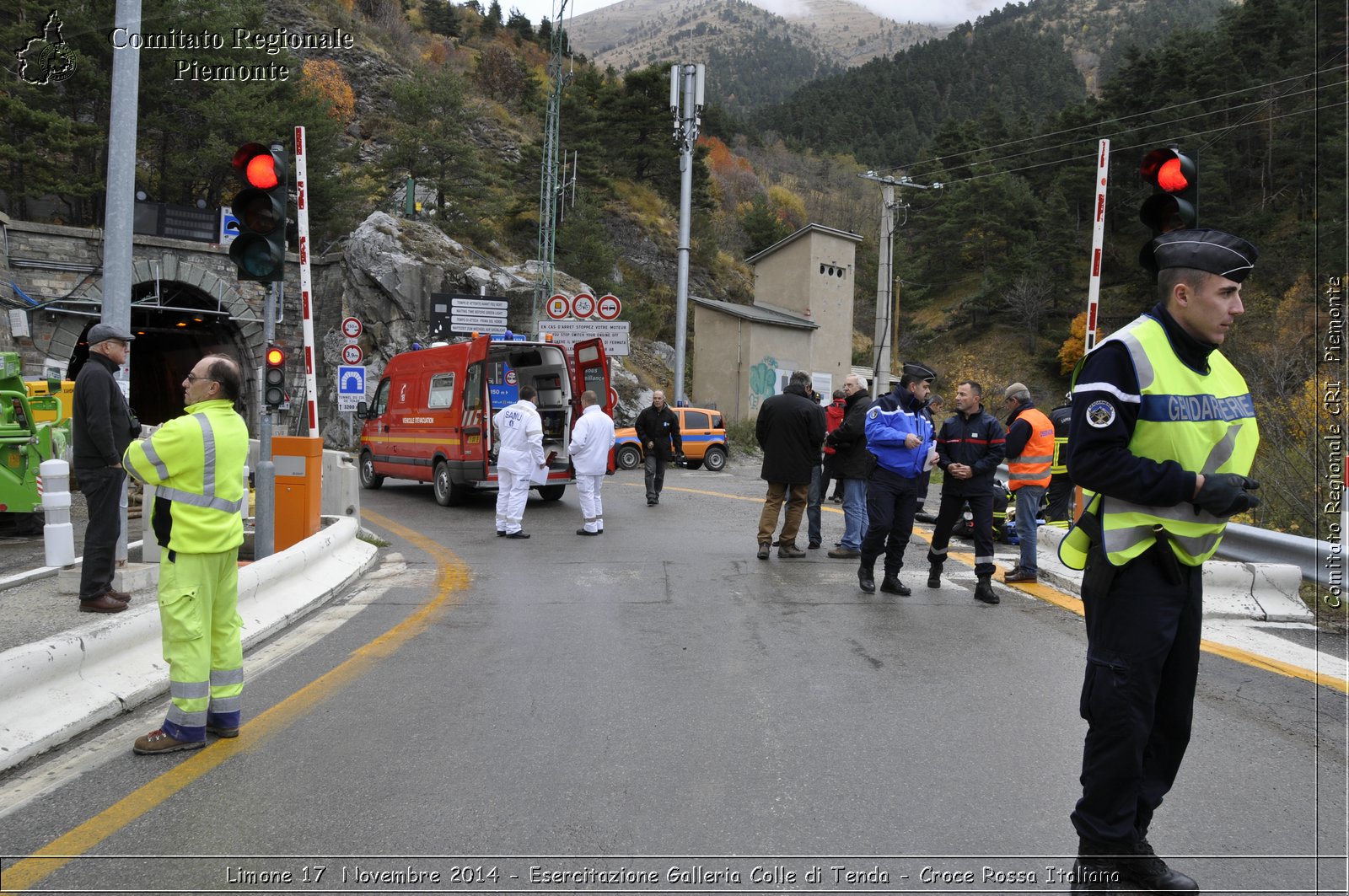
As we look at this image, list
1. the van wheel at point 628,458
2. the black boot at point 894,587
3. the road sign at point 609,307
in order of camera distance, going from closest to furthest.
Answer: the black boot at point 894,587 < the road sign at point 609,307 < the van wheel at point 628,458

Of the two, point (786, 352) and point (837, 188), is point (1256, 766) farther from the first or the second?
point (837, 188)

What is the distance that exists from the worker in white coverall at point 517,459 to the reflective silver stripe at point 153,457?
7675 millimetres

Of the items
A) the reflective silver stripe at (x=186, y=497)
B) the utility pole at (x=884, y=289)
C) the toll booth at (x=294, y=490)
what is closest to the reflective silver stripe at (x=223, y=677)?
the reflective silver stripe at (x=186, y=497)

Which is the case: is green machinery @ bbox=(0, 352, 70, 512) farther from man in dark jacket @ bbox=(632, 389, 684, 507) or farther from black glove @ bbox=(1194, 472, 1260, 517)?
black glove @ bbox=(1194, 472, 1260, 517)

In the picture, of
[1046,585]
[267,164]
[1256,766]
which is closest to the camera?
[1256,766]

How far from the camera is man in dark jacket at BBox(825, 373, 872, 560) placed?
419 inches

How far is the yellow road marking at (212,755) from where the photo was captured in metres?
3.28

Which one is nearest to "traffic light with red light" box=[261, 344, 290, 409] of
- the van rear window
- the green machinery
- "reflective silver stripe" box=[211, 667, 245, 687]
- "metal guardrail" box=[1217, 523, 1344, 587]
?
the green machinery

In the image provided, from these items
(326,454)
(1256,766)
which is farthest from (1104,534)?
(326,454)

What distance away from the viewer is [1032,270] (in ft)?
177

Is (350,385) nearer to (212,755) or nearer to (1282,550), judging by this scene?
(212,755)

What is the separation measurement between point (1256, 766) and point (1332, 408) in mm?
3093

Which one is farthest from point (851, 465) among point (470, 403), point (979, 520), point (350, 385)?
point (350, 385)

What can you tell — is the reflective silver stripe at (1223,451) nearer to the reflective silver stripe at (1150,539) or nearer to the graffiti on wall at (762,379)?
the reflective silver stripe at (1150,539)
